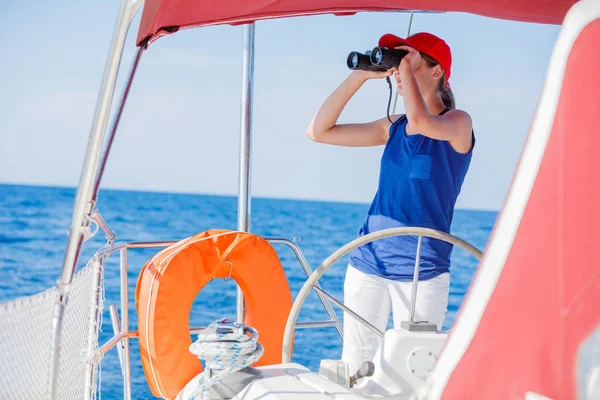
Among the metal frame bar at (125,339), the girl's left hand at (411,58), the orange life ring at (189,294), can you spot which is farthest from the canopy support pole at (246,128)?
the girl's left hand at (411,58)

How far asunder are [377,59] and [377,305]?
0.67m

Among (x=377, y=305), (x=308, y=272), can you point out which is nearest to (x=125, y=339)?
(x=308, y=272)

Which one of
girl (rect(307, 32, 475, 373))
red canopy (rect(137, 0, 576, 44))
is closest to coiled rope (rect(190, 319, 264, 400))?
red canopy (rect(137, 0, 576, 44))

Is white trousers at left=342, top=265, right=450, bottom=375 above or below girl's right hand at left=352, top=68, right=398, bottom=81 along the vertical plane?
below

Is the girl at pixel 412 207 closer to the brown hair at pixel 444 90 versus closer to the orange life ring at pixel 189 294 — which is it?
the brown hair at pixel 444 90

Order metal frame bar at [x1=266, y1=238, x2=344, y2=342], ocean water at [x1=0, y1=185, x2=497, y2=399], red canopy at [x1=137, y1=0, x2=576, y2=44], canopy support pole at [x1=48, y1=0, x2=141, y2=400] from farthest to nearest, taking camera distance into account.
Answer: ocean water at [x1=0, y1=185, x2=497, y2=399]
metal frame bar at [x1=266, y1=238, x2=344, y2=342]
red canopy at [x1=137, y1=0, x2=576, y2=44]
canopy support pole at [x1=48, y1=0, x2=141, y2=400]

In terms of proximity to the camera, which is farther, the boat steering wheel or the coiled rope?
the boat steering wheel

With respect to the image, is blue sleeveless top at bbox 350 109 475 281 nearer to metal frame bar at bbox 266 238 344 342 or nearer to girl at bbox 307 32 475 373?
girl at bbox 307 32 475 373

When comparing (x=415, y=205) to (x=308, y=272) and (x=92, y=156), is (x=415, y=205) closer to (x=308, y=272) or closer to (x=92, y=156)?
(x=308, y=272)

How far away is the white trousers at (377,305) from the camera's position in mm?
2074

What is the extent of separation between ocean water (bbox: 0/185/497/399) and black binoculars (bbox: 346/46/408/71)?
7683 mm

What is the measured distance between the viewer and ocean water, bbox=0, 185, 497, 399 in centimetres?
1413

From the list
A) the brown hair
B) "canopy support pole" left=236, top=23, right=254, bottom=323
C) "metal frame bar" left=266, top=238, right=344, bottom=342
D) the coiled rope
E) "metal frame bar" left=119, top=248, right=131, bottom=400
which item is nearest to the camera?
the coiled rope

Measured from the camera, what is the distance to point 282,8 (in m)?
1.87
